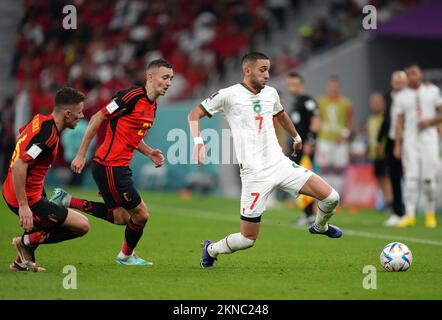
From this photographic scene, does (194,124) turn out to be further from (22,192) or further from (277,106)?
(22,192)

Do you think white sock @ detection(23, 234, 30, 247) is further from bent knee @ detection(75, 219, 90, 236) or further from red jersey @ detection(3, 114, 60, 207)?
bent knee @ detection(75, 219, 90, 236)

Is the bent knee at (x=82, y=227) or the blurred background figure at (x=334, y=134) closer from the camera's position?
the bent knee at (x=82, y=227)

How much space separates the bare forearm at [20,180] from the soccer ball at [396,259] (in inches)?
144

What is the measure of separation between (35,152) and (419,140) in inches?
331

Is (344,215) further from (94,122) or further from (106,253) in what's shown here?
(94,122)

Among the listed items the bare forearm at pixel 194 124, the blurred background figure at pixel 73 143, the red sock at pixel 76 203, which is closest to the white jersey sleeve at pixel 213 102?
the bare forearm at pixel 194 124

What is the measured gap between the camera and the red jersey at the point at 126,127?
384 inches

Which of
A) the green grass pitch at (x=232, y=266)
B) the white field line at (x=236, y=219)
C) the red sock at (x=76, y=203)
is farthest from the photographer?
the white field line at (x=236, y=219)

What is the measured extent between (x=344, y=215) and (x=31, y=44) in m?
17.3

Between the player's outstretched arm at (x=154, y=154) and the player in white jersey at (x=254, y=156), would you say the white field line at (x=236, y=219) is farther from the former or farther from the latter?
the player's outstretched arm at (x=154, y=154)

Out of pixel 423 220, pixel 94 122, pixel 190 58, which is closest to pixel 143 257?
pixel 94 122

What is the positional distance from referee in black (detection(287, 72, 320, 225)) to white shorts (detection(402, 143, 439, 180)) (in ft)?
5.18

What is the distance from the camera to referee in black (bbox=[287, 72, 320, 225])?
15188 mm

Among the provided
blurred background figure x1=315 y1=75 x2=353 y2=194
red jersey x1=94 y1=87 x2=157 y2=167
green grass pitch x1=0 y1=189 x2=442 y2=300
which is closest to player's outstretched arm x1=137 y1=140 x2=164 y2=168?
red jersey x1=94 y1=87 x2=157 y2=167
